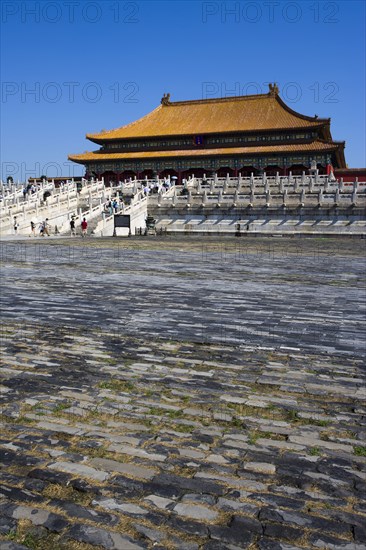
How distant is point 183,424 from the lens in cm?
381

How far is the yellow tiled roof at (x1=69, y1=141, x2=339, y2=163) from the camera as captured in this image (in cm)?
4561

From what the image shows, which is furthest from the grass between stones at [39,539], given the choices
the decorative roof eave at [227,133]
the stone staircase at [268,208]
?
the decorative roof eave at [227,133]

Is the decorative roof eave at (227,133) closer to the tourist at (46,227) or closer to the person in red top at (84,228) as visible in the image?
the tourist at (46,227)

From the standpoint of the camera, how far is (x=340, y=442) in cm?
354

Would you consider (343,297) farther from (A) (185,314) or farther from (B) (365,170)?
(B) (365,170)

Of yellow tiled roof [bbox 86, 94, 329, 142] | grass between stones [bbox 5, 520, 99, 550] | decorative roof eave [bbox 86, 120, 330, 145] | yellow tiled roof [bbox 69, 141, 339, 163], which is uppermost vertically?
yellow tiled roof [bbox 86, 94, 329, 142]

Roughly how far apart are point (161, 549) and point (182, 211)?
32483 mm

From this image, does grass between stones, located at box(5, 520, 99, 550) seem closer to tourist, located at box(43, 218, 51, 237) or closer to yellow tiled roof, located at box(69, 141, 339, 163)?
tourist, located at box(43, 218, 51, 237)

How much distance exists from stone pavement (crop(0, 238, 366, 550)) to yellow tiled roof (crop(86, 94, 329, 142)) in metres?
43.4

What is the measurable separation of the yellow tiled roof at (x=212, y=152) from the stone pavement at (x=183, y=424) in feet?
130

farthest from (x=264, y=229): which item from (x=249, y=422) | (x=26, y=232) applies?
(x=249, y=422)

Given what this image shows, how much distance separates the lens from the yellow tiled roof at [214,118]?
49.4m

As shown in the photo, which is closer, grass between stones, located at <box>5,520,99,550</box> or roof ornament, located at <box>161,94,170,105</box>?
grass between stones, located at <box>5,520,99,550</box>

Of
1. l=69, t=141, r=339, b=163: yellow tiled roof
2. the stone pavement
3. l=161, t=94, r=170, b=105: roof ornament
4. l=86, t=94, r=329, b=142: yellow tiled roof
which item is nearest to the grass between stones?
the stone pavement
